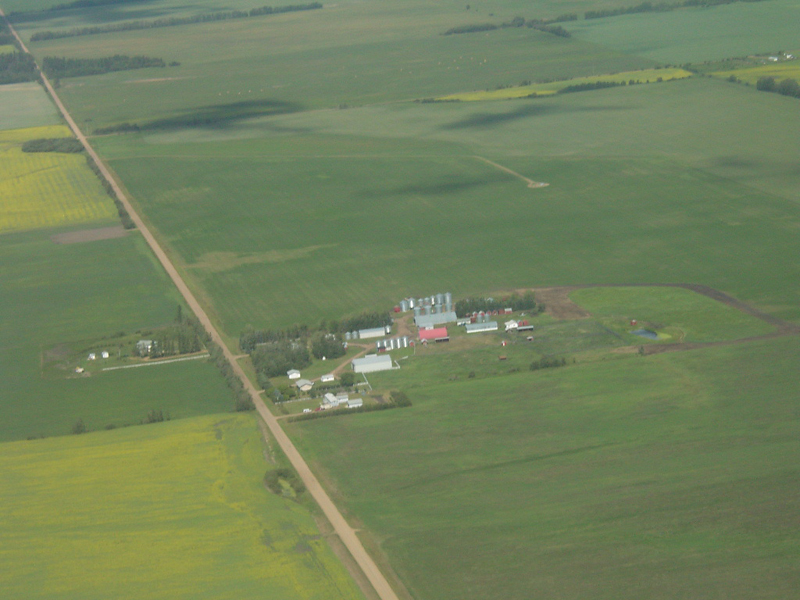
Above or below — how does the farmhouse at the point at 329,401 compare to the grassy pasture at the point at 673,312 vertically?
above

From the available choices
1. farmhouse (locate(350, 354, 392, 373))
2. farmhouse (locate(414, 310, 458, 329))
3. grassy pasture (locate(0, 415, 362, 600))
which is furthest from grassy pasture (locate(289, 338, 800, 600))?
farmhouse (locate(414, 310, 458, 329))

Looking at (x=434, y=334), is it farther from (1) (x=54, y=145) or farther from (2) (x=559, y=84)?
(2) (x=559, y=84)

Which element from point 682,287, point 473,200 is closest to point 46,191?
point 473,200

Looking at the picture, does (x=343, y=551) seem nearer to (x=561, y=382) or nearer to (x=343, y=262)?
(x=561, y=382)

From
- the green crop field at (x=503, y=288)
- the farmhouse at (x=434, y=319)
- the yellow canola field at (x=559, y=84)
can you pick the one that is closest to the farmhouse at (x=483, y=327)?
the green crop field at (x=503, y=288)

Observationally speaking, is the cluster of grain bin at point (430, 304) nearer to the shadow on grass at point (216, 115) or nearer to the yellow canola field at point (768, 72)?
the shadow on grass at point (216, 115)
